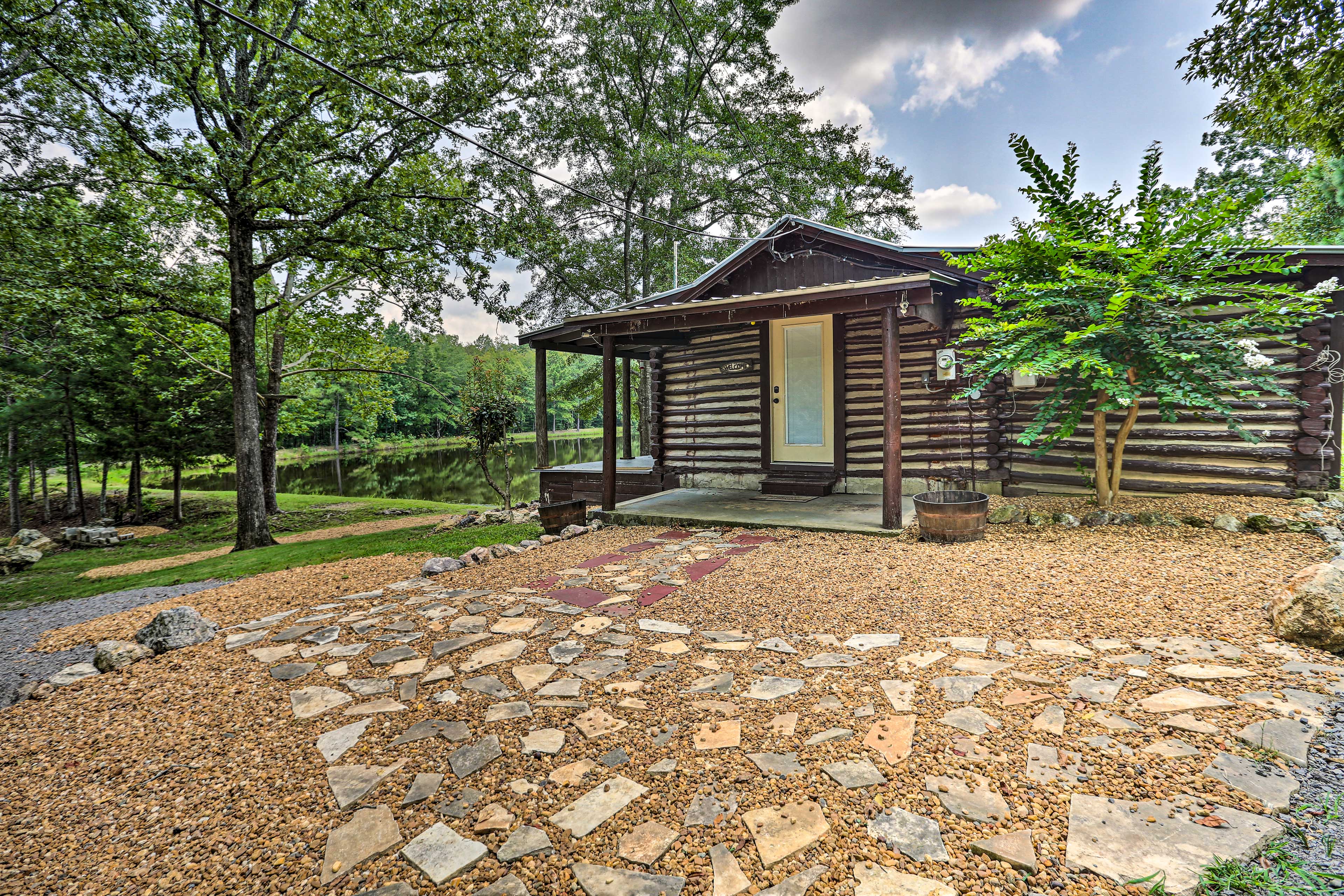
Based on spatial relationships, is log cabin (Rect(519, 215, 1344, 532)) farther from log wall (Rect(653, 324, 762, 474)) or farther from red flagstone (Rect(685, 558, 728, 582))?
red flagstone (Rect(685, 558, 728, 582))

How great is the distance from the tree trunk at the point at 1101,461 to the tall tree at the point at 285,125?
9234 mm

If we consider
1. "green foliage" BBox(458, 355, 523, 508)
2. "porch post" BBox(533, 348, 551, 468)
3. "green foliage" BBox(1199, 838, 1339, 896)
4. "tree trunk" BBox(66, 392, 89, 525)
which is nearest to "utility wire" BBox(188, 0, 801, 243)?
"porch post" BBox(533, 348, 551, 468)

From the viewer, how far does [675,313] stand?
7.09 m

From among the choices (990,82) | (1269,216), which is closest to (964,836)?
(990,82)

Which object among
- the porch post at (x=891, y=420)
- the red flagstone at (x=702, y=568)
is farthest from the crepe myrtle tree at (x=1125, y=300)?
the red flagstone at (x=702, y=568)

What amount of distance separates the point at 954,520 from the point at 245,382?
34.5ft

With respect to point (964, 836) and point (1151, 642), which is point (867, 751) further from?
point (1151, 642)

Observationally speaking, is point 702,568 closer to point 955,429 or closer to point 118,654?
point 118,654

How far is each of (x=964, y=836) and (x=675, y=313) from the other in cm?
619

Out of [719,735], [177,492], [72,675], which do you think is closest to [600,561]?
[719,735]

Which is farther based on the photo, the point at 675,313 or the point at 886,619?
the point at 675,313

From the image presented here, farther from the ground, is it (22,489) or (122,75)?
(122,75)

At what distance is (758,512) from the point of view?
707 centimetres

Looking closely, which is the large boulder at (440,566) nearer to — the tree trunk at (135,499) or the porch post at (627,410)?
the porch post at (627,410)
